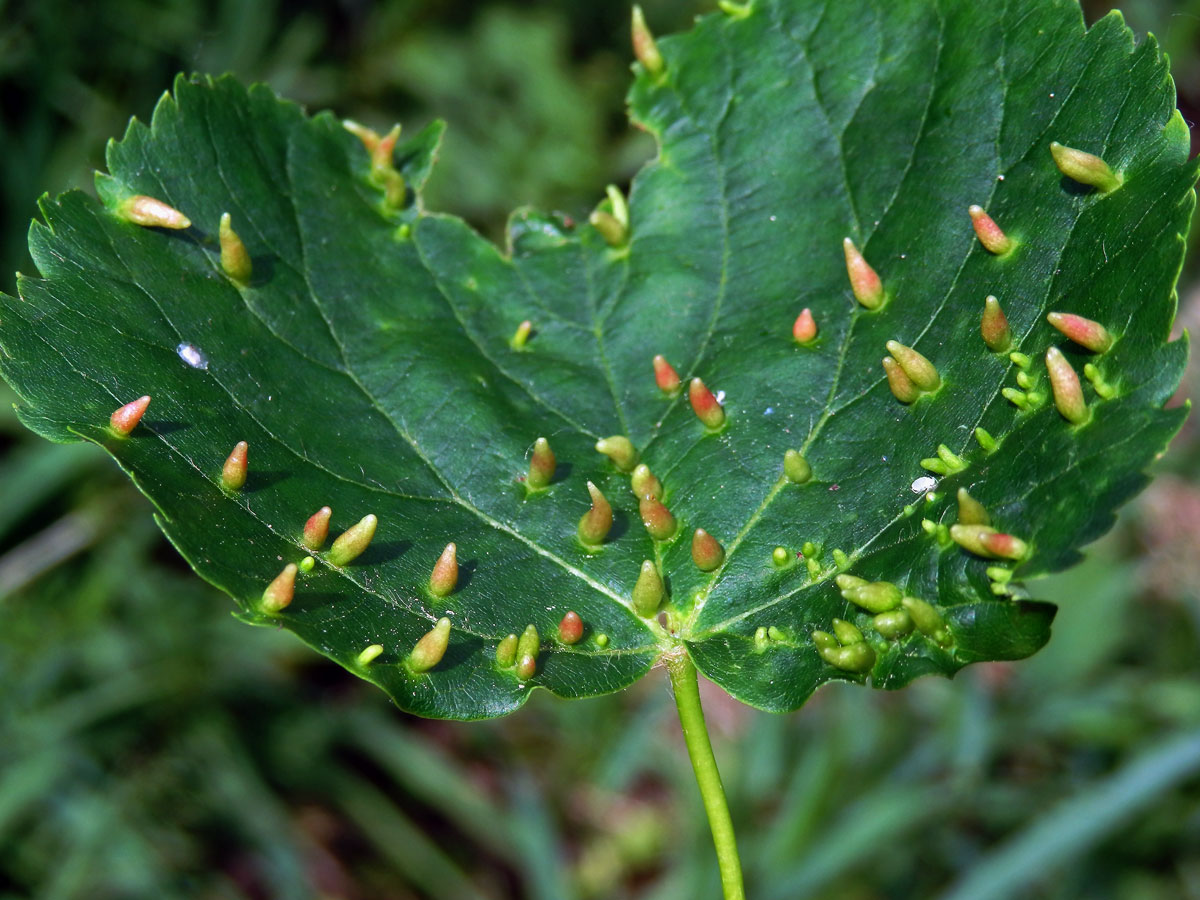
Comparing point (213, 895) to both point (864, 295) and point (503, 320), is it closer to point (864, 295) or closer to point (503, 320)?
point (503, 320)

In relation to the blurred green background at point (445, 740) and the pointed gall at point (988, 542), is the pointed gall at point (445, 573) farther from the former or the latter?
the blurred green background at point (445, 740)

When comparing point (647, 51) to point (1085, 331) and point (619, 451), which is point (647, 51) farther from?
point (1085, 331)

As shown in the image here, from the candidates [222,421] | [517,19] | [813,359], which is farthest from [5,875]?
[517,19]

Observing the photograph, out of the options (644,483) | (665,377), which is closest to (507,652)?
(644,483)

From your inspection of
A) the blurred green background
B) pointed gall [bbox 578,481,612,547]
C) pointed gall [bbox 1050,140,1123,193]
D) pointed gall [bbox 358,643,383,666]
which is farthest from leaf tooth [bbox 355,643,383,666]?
the blurred green background

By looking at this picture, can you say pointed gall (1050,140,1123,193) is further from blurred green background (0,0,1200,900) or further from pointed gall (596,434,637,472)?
blurred green background (0,0,1200,900)

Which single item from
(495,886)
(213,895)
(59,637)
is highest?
(59,637)
